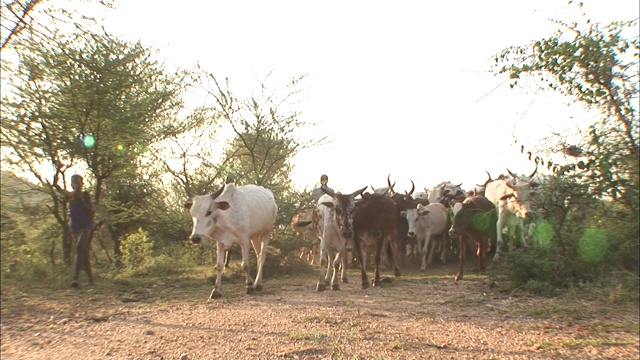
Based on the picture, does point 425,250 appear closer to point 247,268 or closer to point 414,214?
point 414,214

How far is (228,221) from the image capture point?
9.74 metres

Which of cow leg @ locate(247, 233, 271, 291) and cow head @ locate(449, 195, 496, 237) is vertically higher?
cow head @ locate(449, 195, 496, 237)

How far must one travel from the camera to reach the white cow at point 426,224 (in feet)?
45.0

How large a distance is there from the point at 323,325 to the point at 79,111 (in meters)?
8.04

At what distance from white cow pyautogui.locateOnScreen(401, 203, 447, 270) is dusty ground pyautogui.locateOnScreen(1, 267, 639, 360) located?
4.08 m

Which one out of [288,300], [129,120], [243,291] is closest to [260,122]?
[129,120]

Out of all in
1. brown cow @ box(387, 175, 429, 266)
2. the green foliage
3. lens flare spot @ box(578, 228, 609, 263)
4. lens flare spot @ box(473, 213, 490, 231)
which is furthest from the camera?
brown cow @ box(387, 175, 429, 266)

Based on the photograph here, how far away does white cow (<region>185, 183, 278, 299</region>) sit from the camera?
9461 millimetres

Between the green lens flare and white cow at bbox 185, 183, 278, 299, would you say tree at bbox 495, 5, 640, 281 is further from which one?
the green lens flare

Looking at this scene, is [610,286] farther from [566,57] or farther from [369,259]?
[369,259]

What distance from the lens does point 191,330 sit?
6.61 metres

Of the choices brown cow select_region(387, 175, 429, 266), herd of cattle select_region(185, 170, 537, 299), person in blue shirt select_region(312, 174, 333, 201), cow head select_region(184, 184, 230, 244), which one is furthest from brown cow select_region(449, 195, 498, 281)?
cow head select_region(184, 184, 230, 244)

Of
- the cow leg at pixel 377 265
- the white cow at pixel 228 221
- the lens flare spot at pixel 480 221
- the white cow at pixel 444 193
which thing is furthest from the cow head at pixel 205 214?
the white cow at pixel 444 193

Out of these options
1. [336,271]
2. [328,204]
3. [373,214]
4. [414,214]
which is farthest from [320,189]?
[336,271]
